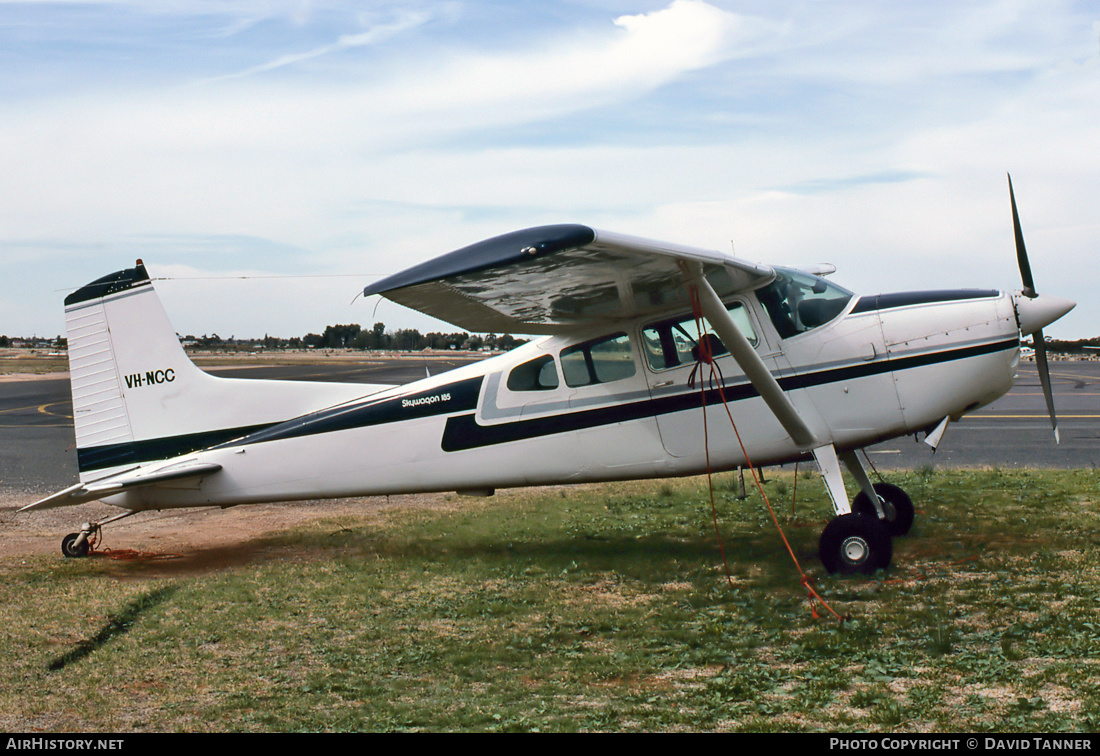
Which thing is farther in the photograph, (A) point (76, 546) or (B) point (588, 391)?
(A) point (76, 546)

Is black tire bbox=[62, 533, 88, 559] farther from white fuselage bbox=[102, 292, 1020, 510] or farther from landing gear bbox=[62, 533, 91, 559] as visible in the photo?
white fuselage bbox=[102, 292, 1020, 510]

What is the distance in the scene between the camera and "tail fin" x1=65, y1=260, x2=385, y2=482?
374 inches

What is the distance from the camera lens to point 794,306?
7.91m

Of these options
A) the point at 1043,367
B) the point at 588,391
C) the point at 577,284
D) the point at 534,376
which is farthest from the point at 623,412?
the point at 1043,367

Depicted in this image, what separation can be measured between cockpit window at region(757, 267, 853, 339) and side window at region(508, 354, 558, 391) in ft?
6.99

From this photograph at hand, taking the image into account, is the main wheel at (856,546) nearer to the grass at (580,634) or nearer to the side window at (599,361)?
the grass at (580,634)

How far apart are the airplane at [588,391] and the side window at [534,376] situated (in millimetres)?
20

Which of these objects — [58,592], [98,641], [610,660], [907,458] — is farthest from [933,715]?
[907,458]

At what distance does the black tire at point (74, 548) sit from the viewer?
368 inches

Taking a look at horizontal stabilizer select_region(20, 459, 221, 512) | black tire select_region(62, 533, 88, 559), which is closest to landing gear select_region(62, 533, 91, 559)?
black tire select_region(62, 533, 88, 559)

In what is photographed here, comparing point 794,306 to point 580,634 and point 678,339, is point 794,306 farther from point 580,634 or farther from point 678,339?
point 580,634

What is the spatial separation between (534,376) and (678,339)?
1498 millimetres
